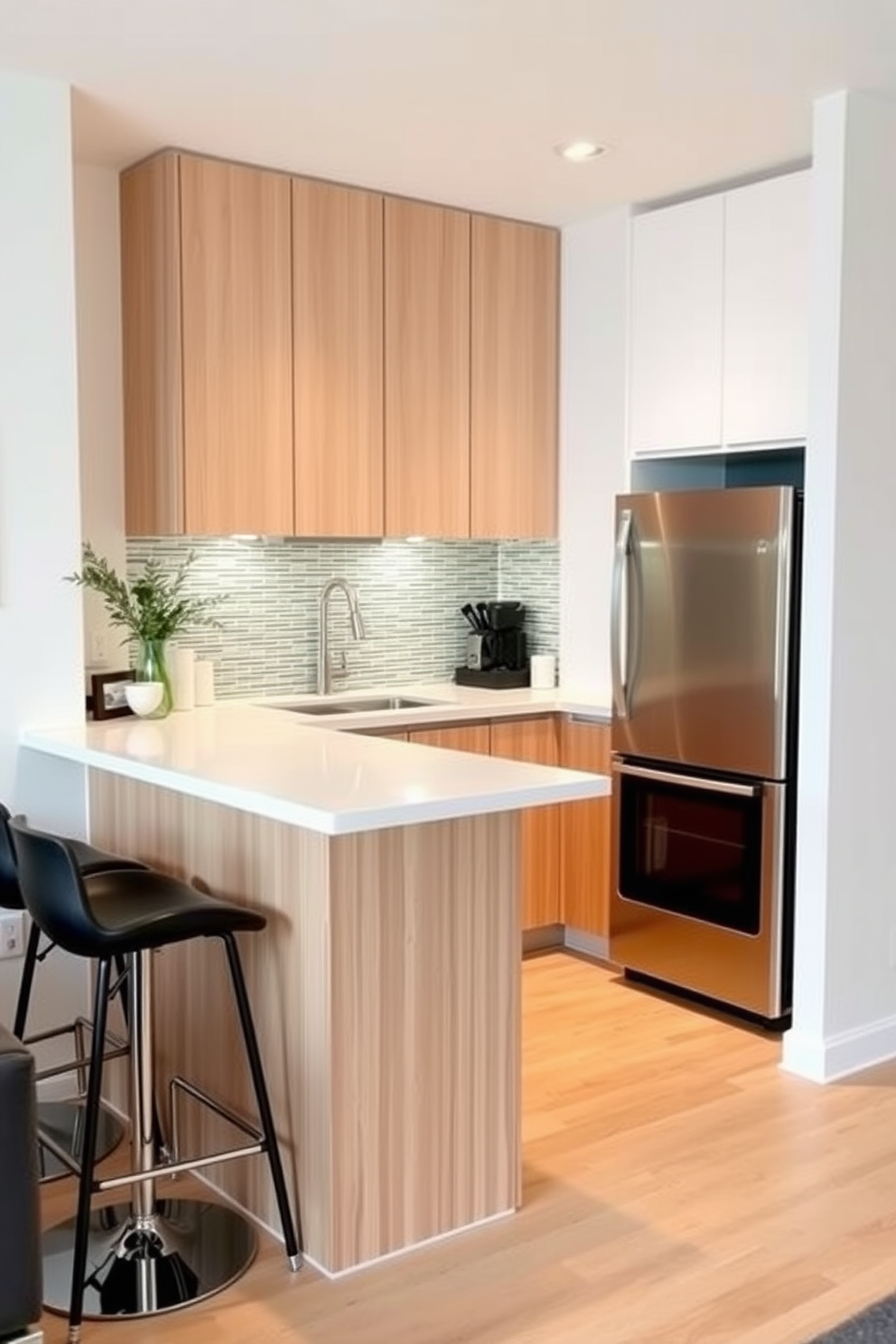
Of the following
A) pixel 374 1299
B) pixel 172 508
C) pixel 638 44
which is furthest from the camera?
pixel 172 508

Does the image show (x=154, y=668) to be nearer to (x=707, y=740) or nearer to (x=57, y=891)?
(x=57, y=891)

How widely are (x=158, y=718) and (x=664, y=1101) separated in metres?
1.70

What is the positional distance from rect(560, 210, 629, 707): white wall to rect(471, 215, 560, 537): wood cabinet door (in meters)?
0.05

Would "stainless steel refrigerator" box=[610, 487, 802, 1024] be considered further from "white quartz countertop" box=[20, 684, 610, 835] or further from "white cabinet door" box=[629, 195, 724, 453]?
"white quartz countertop" box=[20, 684, 610, 835]

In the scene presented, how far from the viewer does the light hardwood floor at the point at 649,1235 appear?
237 centimetres

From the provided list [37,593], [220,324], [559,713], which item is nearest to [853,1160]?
[559,713]

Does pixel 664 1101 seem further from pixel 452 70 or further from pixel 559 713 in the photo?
pixel 452 70

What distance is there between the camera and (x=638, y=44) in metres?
2.96

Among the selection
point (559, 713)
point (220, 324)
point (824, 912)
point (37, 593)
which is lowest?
point (824, 912)

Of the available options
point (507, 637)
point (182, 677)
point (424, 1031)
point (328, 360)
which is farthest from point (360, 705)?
point (424, 1031)

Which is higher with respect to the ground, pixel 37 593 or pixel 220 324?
pixel 220 324

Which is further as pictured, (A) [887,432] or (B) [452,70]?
(A) [887,432]

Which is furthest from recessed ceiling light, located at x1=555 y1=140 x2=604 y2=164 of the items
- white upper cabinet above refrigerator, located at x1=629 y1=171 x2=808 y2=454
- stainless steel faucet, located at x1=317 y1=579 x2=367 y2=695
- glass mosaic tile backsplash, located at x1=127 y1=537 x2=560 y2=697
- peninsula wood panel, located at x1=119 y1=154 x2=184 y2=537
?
stainless steel faucet, located at x1=317 y1=579 x2=367 y2=695

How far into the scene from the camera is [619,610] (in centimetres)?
408
